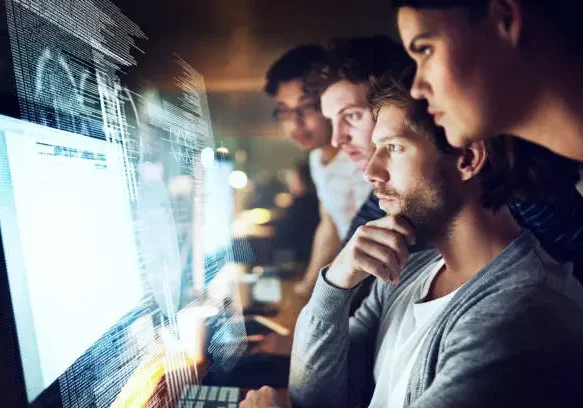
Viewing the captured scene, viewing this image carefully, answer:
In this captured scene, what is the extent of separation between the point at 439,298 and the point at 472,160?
30 cm

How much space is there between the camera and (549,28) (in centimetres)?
94

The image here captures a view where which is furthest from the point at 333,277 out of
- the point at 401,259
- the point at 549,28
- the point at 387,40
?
the point at 549,28

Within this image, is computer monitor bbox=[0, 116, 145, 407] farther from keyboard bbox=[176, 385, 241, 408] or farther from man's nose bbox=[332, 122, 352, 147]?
man's nose bbox=[332, 122, 352, 147]

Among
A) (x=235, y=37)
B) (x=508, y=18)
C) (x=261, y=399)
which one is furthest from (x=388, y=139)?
(x=261, y=399)

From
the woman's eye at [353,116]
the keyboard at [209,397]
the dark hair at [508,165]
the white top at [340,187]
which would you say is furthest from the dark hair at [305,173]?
the keyboard at [209,397]

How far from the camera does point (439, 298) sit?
1.07 m

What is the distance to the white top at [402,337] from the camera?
1.07 meters

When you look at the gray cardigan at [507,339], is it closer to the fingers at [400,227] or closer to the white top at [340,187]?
the fingers at [400,227]

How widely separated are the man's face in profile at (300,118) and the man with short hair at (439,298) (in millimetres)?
137

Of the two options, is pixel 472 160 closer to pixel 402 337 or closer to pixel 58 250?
pixel 402 337

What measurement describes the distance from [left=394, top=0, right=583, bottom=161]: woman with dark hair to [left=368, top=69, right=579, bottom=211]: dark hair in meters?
0.02

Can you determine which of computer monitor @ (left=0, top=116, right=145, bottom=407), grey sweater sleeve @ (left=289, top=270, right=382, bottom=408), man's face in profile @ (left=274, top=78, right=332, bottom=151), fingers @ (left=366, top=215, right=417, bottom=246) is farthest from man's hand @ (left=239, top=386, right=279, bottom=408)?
man's face in profile @ (left=274, top=78, right=332, bottom=151)

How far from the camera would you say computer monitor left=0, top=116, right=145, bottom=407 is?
108 cm

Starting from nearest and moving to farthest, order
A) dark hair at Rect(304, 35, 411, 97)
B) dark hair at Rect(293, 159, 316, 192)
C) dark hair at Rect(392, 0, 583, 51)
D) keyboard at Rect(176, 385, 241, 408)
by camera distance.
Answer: dark hair at Rect(392, 0, 583, 51), dark hair at Rect(304, 35, 411, 97), dark hair at Rect(293, 159, 316, 192), keyboard at Rect(176, 385, 241, 408)
